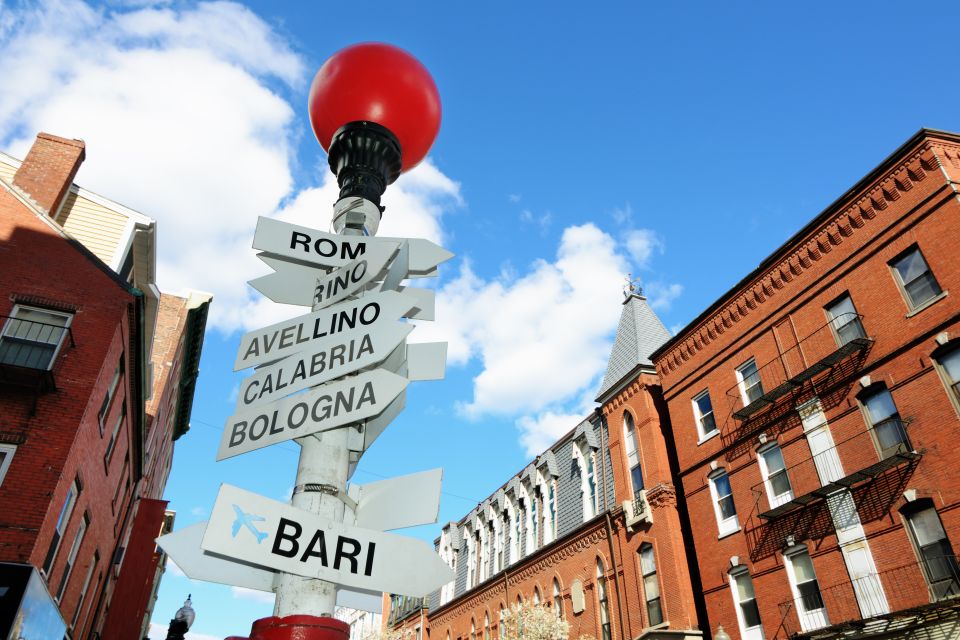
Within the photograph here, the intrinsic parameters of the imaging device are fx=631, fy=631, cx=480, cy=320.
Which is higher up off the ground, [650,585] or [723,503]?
[723,503]

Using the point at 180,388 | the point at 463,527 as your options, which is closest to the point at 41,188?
the point at 180,388

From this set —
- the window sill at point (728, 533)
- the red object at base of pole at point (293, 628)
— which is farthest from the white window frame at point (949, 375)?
the red object at base of pole at point (293, 628)

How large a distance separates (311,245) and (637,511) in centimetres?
2342

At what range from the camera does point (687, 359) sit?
2511 centimetres

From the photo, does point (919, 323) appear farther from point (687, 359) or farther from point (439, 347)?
point (439, 347)

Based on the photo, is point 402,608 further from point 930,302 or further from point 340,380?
point 340,380

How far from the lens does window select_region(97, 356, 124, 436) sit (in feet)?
54.5

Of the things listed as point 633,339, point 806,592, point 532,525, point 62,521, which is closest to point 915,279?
point 806,592

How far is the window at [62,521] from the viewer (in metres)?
14.5

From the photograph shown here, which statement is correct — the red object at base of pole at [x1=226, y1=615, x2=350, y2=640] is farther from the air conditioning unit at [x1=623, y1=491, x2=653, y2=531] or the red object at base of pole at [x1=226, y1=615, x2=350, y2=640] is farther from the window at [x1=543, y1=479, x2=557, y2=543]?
the window at [x1=543, y1=479, x2=557, y2=543]

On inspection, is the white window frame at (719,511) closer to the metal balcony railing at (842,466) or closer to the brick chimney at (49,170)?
the metal balcony railing at (842,466)

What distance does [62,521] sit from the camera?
589 inches

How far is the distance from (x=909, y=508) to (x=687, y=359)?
10.1 m

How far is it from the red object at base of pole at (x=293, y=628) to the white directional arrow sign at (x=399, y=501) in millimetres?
522
